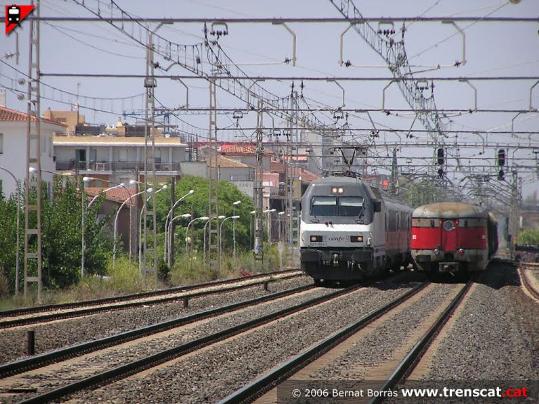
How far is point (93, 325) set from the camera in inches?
858

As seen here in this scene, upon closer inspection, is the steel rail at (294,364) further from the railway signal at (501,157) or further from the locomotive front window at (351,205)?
the railway signal at (501,157)

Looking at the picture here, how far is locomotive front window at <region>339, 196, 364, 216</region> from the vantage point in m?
32.5

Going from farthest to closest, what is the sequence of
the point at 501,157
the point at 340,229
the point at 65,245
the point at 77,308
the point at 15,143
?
the point at 15,143 < the point at 501,157 < the point at 65,245 < the point at 340,229 < the point at 77,308

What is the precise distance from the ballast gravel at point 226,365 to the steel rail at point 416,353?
6.25 ft

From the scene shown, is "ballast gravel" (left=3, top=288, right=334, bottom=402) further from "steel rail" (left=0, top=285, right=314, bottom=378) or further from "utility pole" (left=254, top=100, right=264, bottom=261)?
"utility pole" (left=254, top=100, right=264, bottom=261)

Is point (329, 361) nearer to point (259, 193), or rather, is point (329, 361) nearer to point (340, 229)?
point (340, 229)

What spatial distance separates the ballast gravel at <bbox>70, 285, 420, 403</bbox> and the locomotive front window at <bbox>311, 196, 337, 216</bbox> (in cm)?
766

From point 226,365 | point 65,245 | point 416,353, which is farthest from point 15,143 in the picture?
point 416,353

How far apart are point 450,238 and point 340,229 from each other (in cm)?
610

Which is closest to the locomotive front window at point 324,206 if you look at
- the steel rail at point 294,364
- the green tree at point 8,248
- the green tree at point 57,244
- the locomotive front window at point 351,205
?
the locomotive front window at point 351,205

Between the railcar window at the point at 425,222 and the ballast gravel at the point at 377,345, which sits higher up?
the railcar window at the point at 425,222

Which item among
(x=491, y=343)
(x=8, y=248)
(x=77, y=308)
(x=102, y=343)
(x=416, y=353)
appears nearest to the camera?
(x=416, y=353)

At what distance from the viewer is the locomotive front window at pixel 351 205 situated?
32.5 m

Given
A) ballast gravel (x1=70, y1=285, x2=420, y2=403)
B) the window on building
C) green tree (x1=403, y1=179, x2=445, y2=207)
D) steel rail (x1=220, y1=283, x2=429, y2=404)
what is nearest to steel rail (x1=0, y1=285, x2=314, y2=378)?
ballast gravel (x1=70, y1=285, x2=420, y2=403)
